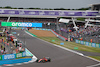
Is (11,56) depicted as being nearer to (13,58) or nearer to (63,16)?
(13,58)

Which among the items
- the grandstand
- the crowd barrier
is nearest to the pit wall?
the crowd barrier

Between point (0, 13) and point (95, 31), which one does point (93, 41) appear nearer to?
point (95, 31)

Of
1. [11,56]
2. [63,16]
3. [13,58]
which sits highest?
[63,16]

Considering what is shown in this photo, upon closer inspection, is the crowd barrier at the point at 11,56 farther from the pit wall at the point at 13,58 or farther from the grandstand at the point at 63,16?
the grandstand at the point at 63,16

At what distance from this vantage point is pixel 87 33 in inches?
1935

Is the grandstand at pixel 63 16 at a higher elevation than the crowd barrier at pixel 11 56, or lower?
higher

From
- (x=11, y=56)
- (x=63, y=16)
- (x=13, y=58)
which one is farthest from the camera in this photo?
(x=63, y=16)

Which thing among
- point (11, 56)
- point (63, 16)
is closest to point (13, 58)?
point (11, 56)

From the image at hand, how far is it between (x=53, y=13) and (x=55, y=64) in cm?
3892

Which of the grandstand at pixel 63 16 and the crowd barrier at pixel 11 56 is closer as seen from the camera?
the crowd barrier at pixel 11 56

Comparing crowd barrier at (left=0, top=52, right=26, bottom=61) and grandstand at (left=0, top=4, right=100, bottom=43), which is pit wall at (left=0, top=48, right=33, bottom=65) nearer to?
crowd barrier at (left=0, top=52, right=26, bottom=61)

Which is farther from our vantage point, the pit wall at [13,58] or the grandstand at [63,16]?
the grandstand at [63,16]

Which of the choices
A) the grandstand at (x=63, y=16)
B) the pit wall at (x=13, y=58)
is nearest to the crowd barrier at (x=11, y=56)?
the pit wall at (x=13, y=58)

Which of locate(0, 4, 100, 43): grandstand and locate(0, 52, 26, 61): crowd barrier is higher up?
locate(0, 4, 100, 43): grandstand
